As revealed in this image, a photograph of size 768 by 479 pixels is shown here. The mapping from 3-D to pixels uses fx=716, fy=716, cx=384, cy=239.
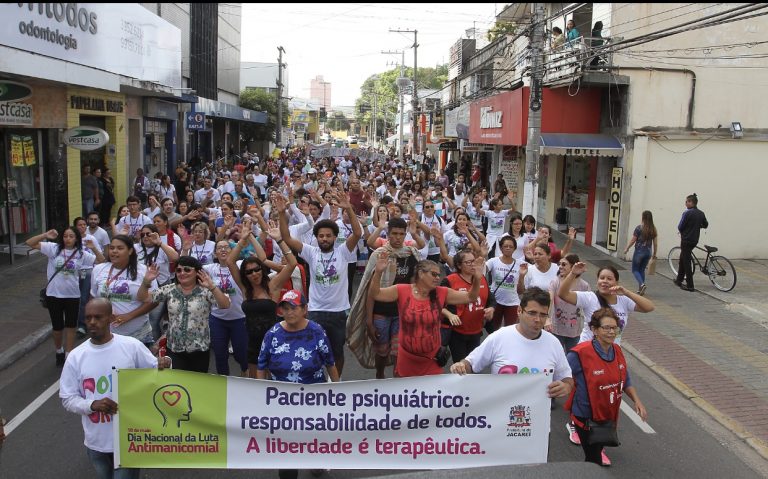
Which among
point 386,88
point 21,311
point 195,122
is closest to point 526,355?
point 21,311

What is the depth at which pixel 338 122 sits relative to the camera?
554 feet

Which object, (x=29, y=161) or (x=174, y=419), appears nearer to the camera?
(x=174, y=419)

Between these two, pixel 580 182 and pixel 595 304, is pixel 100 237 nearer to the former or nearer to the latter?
pixel 595 304

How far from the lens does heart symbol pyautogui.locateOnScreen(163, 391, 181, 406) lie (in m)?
4.74

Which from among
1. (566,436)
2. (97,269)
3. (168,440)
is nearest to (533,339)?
(566,436)

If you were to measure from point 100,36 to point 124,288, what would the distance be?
41.7 ft

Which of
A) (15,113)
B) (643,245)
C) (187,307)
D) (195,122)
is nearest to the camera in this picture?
(187,307)

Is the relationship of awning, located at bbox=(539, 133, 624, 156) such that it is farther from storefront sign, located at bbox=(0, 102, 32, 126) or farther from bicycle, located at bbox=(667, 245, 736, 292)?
storefront sign, located at bbox=(0, 102, 32, 126)

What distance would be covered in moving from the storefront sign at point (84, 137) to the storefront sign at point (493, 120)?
10931 mm

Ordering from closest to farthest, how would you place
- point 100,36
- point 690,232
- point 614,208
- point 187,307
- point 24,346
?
1. point 187,307
2. point 24,346
3. point 690,232
4. point 100,36
5. point 614,208

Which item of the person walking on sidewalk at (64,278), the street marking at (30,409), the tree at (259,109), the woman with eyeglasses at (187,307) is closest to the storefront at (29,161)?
the person walking on sidewalk at (64,278)

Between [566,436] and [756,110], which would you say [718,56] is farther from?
[566,436]

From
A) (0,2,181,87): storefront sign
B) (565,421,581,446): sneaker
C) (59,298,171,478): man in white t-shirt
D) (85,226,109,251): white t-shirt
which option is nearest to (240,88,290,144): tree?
(0,2,181,87): storefront sign

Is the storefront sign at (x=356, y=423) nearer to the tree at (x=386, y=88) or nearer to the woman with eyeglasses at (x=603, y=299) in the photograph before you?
the woman with eyeglasses at (x=603, y=299)
